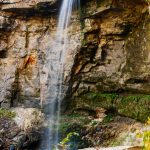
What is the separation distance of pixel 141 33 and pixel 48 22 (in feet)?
10.1

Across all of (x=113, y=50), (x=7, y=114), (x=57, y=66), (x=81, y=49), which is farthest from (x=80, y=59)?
(x=7, y=114)

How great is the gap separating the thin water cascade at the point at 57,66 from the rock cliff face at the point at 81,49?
0.62 ft

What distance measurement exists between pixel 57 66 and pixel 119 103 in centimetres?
236

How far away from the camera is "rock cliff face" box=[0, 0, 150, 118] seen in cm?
1144

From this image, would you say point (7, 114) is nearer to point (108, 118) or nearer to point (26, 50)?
point (26, 50)

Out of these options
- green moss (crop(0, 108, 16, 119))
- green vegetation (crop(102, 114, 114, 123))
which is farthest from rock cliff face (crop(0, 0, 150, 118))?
green vegetation (crop(102, 114, 114, 123))

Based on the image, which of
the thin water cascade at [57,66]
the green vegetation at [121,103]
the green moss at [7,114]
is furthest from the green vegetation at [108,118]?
the green moss at [7,114]

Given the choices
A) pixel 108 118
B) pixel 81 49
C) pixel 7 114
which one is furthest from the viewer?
pixel 7 114

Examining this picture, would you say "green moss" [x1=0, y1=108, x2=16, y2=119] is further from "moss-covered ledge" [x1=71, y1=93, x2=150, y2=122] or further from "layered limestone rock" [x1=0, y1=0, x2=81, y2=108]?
"moss-covered ledge" [x1=71, y1=93, x2=150, y2=122]

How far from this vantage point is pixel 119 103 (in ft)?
38.3

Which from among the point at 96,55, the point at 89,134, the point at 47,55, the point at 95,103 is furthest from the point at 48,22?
the point at 89,134

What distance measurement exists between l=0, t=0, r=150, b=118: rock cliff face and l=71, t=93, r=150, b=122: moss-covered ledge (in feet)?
0.24

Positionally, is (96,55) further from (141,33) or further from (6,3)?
(6,3)

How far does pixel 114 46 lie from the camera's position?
38.7 ft
